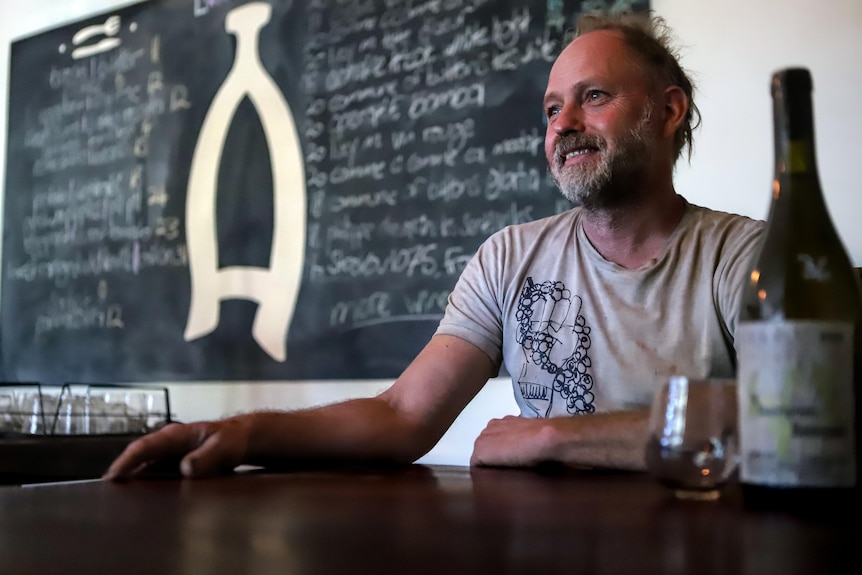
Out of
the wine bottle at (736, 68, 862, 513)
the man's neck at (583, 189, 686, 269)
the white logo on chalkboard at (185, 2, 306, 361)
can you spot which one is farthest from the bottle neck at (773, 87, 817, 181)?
the white logo on chalkboard at (185, 2, 306, 361)

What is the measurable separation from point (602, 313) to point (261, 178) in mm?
1312

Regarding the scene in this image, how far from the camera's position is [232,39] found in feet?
7.68

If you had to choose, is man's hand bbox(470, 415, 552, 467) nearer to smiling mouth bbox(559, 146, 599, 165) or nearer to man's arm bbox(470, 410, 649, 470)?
man's arm bbox(470, 410, 649, 470)

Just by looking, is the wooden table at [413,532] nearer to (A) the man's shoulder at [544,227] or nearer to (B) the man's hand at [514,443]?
(B) the man's hand at [514,443]

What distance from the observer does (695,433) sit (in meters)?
0.51

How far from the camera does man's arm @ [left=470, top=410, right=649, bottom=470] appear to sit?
0.89 m

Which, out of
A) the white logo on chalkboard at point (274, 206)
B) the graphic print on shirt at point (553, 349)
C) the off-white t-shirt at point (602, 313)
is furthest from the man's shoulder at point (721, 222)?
the white logo on chalkboard at point (274, 206)

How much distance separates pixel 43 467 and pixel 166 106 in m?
1.23

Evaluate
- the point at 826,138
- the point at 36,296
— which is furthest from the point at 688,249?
the point at 36,296

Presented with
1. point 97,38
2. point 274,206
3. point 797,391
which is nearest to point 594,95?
point 797,391

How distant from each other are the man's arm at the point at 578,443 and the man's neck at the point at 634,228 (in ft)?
→ 1.34

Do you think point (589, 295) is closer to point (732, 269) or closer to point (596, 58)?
point (732, 269)

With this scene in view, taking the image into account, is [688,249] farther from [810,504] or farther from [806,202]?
[810,504]

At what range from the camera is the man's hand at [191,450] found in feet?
2.66
